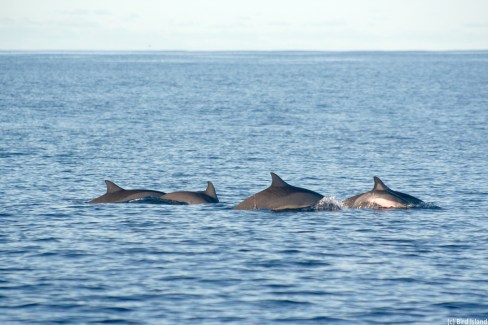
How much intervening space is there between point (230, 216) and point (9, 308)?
35.4 ft

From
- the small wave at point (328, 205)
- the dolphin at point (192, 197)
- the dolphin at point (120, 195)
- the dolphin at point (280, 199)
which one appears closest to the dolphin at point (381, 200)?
the small wave at point (328, 205)

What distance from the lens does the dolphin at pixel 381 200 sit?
28.9 meters

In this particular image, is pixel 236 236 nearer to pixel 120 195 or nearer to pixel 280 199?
pixel 280 199

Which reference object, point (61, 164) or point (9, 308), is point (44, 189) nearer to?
point (61, 164)

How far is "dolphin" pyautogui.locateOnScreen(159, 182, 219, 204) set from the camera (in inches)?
1179

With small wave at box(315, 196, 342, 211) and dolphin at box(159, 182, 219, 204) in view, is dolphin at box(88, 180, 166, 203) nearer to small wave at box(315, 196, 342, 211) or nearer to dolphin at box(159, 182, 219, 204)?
dolphin at box(159, 182, 219, 204)

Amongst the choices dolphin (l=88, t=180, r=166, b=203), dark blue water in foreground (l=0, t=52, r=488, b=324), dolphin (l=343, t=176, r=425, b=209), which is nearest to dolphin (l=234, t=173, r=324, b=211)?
dark blue water in foreground (l=0, t=52, r=488, b=324)

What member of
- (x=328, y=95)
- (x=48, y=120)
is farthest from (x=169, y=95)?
(x=48, y=120)

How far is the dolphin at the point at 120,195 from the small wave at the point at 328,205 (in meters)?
5.28

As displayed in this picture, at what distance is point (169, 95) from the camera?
115938mm

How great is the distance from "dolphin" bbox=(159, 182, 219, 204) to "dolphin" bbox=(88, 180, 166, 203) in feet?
1.39

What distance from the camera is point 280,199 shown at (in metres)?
28.7

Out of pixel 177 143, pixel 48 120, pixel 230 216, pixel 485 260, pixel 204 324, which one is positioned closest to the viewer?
pixel 204 324

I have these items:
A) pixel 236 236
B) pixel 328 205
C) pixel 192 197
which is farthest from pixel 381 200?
pixel 236 236
